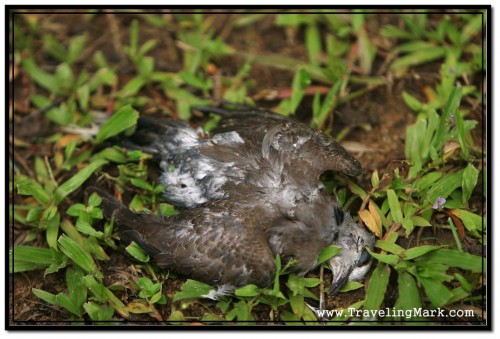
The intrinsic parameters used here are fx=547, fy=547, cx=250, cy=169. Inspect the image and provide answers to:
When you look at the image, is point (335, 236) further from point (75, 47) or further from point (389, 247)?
point (75, 47)

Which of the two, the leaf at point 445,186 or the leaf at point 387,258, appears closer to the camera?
the leaf at point 387,258

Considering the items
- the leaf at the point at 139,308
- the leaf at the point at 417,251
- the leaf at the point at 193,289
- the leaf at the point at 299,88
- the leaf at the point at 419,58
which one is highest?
the leaf at the point at 419,58

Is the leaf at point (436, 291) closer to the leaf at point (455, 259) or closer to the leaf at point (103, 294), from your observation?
the leaf at point (455, 259)

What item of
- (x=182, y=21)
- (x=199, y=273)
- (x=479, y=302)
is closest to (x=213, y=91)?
(x=182, y=21)

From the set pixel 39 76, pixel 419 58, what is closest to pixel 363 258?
pixel 419 58

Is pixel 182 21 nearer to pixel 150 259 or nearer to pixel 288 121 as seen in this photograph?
pixel 288 121

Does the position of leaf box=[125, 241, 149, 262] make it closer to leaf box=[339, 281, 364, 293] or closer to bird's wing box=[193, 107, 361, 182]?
bird's wing box=[193, 107, 361, 182]

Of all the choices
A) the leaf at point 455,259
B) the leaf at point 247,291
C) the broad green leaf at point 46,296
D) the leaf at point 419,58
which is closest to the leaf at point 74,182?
the broad green leaf at point 46,296
